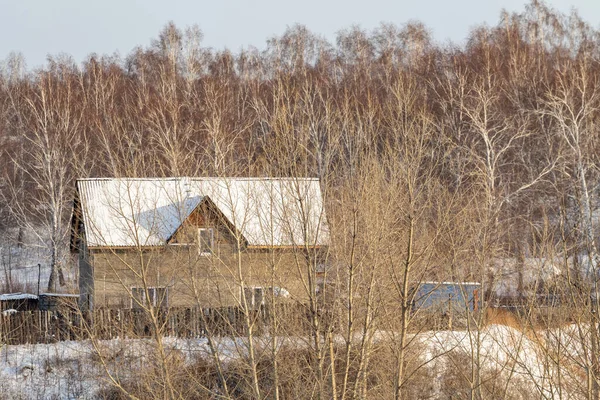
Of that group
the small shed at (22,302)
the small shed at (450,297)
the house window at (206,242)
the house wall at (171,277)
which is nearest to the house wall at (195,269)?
the house wall at (171,277)

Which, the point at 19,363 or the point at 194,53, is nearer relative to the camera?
the point at 19,363

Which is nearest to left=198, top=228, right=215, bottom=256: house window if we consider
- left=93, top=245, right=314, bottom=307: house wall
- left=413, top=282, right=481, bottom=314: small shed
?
left=93, top=245, right=314, bottom=307: house wall

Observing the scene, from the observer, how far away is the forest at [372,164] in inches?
377

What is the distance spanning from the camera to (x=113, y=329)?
18.0 metres

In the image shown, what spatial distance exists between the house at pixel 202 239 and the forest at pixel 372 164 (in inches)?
18.1

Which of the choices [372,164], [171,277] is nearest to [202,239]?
[171,277]

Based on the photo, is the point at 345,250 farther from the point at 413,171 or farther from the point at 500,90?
the point at 500,90

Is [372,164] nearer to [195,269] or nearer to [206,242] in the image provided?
[206,242]

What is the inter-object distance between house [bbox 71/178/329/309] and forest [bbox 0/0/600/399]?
1.51 ft

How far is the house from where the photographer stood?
991cm

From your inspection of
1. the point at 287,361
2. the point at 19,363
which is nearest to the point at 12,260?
the point at 19,363

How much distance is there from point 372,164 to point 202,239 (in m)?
3.15

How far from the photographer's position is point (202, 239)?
1283 cm

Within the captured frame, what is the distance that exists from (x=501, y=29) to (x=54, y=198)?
93.7ft
